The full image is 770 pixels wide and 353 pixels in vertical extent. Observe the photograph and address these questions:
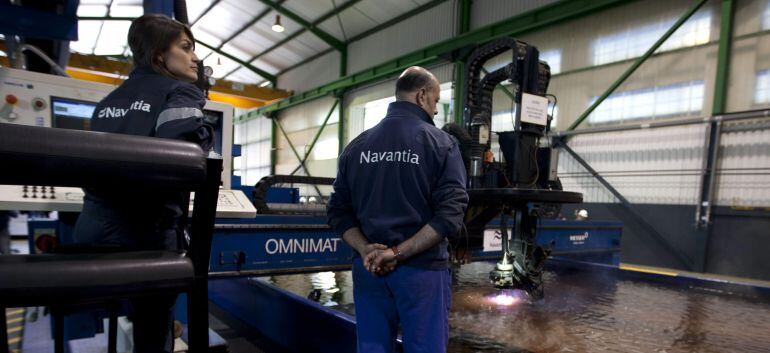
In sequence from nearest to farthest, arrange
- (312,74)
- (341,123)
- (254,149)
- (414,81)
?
(414,81), (341,123), (312,74), (254,149)

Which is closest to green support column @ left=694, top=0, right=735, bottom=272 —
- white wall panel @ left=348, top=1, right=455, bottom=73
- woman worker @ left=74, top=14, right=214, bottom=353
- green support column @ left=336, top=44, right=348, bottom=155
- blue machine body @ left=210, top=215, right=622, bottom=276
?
white wall panel @ left=348, top=1, right=455, bottom=73

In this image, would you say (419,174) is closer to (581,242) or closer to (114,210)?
(114,210)

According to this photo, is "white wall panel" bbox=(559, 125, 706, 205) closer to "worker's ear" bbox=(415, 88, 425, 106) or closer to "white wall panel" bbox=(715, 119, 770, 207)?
"white wall panel" bbox=(715, 119, 770, 207)

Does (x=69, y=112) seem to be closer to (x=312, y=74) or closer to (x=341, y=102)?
(x=341, y=102)

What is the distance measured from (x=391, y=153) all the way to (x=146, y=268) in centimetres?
100

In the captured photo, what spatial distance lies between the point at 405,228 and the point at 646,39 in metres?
7.54

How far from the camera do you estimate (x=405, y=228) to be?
62.7 inches

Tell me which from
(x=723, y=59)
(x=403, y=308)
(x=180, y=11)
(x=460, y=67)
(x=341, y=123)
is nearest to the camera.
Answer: (x=403, y=308)

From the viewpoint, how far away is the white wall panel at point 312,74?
1418cm

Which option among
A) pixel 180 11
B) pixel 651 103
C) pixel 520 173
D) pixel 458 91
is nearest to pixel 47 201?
pixel 180 11

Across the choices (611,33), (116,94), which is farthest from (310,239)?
(611,33)

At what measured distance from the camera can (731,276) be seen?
19.8ft

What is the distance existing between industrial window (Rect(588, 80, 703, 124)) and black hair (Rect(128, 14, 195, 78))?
7717 mm

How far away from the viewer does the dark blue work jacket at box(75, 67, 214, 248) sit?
1068 millimetres
